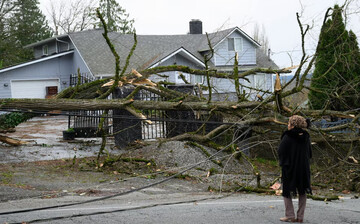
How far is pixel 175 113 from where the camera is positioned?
14.7 metres

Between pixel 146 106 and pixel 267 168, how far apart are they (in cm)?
402

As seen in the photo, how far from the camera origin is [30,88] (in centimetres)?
3269

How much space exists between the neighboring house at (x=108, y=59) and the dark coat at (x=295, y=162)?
23.4 m

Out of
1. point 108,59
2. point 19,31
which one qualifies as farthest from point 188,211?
point 19,31

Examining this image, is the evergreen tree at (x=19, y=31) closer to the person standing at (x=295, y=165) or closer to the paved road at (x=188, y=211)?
the paved road at (x=188, y=211)

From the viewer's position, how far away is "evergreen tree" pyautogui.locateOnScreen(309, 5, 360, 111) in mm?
12250

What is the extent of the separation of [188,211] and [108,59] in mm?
25656

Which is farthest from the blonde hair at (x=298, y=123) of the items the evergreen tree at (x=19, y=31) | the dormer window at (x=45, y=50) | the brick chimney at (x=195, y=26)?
the evergreen tree at (x=19, y=31)

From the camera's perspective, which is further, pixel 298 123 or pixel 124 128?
pixel 124 128

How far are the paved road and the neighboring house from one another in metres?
21.8

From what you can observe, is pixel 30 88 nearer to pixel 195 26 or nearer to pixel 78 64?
pixel 78 64

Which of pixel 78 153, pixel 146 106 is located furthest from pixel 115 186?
pixel 78 153

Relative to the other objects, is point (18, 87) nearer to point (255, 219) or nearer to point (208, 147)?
point (208, 147)

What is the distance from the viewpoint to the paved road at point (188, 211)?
6445 millimetres
